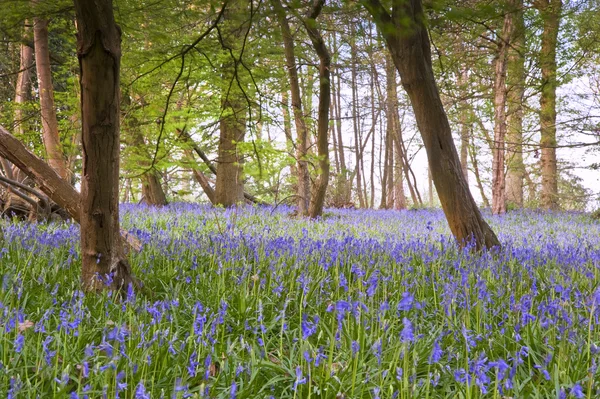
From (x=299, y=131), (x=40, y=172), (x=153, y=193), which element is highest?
(x=299, y=131)

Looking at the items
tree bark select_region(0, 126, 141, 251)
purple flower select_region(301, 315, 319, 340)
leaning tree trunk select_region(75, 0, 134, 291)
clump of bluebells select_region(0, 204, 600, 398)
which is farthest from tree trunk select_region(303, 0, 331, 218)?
purple flower select_region(301, 315, 319, 340)

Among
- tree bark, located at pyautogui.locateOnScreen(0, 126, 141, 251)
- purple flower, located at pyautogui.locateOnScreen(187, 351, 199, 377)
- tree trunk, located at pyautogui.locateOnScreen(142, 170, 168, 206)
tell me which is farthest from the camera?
tree trunk, located at pyautogui.locateOnScreen(142, 170, 168, 206)

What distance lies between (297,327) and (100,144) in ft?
6.39

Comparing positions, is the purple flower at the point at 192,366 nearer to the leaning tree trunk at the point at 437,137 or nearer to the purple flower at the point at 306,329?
the purple flower at the point at 306,329

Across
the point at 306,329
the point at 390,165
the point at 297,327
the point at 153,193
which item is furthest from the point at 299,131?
the point at 390,165

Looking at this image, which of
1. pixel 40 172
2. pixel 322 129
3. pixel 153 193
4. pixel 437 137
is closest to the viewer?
pixel 40 172

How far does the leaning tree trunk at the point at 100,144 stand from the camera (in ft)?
9.90

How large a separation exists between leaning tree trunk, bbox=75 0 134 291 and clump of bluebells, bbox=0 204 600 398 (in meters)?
A: 0.26

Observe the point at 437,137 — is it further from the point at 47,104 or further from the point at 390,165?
the point at 390,165

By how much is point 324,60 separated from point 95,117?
7624mm

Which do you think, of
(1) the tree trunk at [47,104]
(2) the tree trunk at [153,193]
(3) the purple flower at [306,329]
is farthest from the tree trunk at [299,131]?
(3) the purple flower at [306,329]

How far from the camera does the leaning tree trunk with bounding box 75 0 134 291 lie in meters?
3.02

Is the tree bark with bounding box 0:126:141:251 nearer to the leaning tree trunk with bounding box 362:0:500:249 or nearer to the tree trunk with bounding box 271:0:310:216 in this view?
the leaning tree trunk with bounding box 362:0:500:249

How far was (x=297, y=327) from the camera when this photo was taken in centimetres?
306
